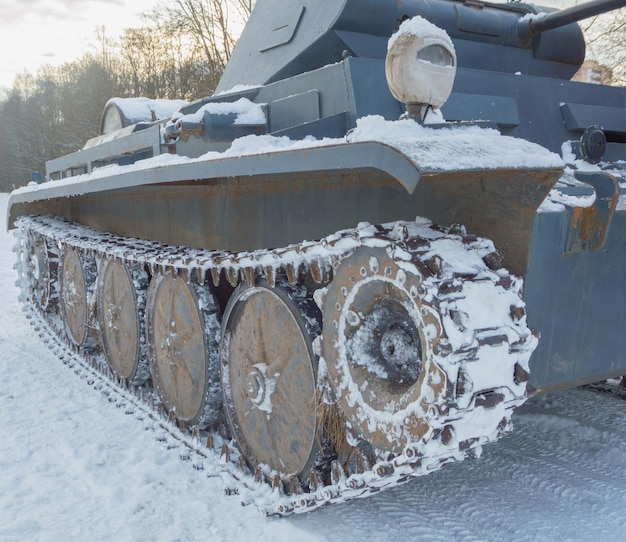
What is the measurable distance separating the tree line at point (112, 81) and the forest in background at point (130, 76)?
33mm

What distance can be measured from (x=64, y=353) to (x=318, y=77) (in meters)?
3.96

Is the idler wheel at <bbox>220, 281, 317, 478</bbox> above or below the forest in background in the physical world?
below

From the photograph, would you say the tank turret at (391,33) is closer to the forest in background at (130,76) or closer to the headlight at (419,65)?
the headlight at (419,65)

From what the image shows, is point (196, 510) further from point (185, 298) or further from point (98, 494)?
point (185, 298)

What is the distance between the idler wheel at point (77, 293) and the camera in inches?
216

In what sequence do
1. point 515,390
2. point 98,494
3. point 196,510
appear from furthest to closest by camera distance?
1. point 98,494
2. point 196,510
3. point 515,390

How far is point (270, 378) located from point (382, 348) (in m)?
0.90

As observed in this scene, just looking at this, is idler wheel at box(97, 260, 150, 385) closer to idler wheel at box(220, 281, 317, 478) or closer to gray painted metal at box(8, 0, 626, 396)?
gray painted metal at box(8, 0, 626, 396)

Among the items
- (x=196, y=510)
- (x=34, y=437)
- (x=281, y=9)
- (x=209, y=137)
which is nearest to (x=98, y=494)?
(x=196, y=510)

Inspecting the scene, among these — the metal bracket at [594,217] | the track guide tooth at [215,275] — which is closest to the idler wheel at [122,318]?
the track guide tooth at [215,275]

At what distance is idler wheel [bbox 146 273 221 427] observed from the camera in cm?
363

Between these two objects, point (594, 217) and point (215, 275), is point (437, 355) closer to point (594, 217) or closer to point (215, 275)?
point (594, 217)

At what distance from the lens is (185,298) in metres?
3.83

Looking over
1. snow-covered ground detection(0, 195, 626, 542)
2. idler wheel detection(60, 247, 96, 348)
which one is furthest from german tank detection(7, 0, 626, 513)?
idler wheel detection(60, 247, 96, 348)
